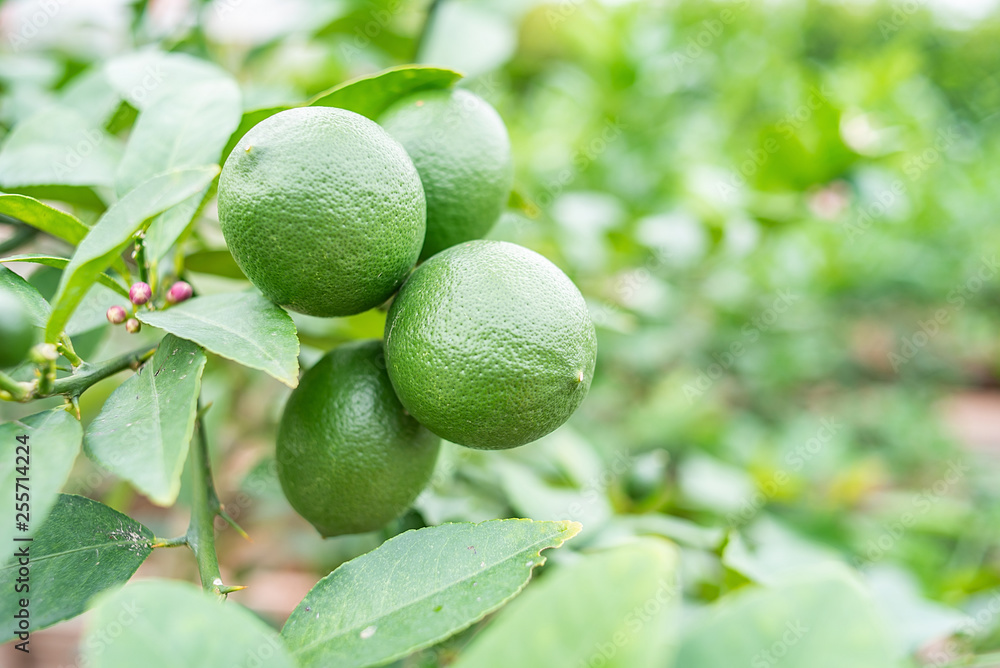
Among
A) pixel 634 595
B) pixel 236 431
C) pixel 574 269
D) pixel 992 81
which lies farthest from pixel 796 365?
pixel 992 81

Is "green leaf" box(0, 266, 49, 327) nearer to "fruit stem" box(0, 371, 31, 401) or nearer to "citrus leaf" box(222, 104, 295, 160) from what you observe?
"fruit stem" box(0, 371, 31, 401)

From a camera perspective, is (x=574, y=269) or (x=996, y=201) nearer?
(x=574, y=269)

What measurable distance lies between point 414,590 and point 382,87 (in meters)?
0.41

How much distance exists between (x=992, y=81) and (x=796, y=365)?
2.60 meters

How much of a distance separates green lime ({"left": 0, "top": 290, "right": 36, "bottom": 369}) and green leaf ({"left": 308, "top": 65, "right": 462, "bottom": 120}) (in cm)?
26

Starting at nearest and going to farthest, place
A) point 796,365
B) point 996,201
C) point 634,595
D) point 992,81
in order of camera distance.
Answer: point 634,595 → point 796,365 → point 996,201 → point 992,81

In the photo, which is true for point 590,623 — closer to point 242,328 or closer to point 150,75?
point 242,328

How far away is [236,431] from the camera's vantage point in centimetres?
135

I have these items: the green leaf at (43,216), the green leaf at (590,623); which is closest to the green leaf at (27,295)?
the green leaf at (43,216)

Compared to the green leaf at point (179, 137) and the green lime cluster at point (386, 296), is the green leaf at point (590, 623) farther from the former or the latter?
the green leaf at point (179, 137)

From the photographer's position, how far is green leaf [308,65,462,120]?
22.0 inches

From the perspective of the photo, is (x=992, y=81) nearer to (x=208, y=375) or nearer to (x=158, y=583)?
(x=208, y=375)

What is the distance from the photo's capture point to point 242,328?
0.45 metres

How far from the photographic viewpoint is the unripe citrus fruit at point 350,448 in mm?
549
